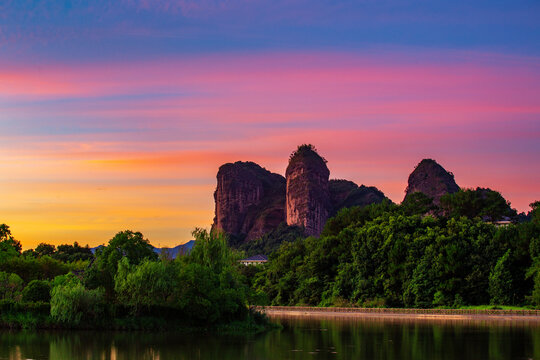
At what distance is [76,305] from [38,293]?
213 inches

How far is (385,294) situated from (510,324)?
24994mm

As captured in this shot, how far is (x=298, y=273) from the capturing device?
9525cm

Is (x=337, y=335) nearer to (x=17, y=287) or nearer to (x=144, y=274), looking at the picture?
(x=144, y=274)

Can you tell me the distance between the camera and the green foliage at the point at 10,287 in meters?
54.8

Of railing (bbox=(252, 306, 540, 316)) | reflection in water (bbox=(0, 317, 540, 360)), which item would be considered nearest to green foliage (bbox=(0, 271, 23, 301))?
reflection in water (bbox=(0, 317, 540, 360))

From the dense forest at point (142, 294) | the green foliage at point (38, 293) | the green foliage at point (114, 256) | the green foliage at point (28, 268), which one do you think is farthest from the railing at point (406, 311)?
the green foliage at point (28, 268)

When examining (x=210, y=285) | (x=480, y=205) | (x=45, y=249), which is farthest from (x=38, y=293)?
(x=480, y=205)

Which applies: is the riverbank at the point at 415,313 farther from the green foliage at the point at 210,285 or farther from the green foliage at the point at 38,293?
the green foliage at the point at 38,293

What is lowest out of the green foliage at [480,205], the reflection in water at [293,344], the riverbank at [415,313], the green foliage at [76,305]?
the riverbank at [415,313]

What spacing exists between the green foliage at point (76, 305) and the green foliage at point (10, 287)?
7.90 m

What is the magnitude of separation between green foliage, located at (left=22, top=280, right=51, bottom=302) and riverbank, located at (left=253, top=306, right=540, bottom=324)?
55.2ft

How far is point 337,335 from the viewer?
48250 millimetres

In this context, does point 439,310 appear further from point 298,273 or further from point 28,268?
point 28,268

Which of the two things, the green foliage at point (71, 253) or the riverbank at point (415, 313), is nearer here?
the riverbank at point (415, 313)
